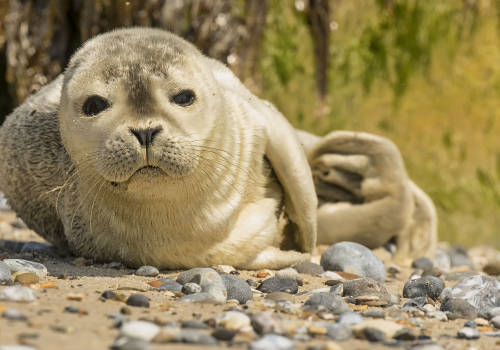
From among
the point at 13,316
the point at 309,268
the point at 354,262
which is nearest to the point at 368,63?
the point at 354,262

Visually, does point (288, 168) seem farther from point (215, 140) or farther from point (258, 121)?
point (215, 140)

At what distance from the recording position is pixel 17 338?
72.7 inches

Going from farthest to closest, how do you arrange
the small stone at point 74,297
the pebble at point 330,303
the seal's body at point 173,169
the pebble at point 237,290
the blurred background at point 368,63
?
the blurred background at point 368,63 < the seal's body at point 173,169 < the pebble at point 237,290 < the pebble at point 330,303 < the small stone at point 74,297

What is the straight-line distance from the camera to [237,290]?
290 centimetres

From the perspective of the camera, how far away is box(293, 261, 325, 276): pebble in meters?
3.80

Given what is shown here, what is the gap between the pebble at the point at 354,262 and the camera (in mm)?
3850

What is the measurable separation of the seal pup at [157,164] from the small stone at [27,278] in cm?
57

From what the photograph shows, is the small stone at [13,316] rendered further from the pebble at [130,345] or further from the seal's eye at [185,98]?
the seal's eye at [185,98]

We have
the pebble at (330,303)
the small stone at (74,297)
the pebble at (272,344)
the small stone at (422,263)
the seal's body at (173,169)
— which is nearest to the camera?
the pebble at (272,344)

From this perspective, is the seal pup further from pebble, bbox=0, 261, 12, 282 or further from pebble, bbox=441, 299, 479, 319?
pebble, bbox=441, 299, 479, 319

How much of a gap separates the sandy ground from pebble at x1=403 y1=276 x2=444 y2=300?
497 mm

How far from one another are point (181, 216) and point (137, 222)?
0.24 metres

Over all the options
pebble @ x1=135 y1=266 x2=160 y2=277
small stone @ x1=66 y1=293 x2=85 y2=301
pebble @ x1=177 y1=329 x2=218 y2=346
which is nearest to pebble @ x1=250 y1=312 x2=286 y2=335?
pebble @ x1=177 y1=329 x2=218 y2=346

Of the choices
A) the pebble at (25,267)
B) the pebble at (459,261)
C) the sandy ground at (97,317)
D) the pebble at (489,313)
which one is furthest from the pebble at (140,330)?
the pebble at (459,261)
